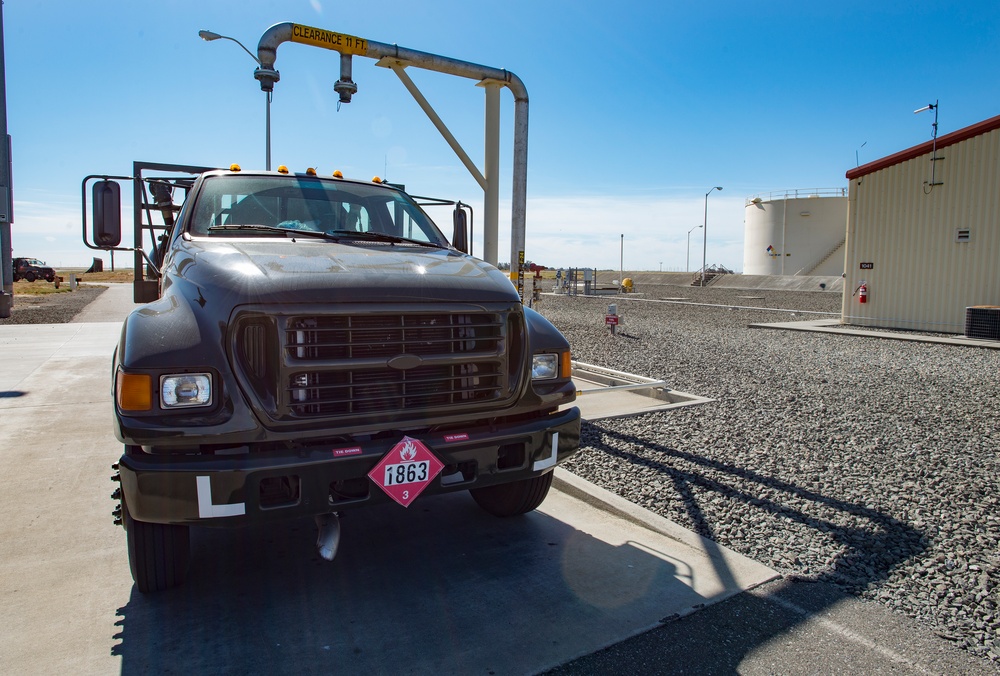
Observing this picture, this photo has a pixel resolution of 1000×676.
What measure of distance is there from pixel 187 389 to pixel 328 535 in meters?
1.01

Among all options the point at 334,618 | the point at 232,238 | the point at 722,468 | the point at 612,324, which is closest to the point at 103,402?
the point at 232,238

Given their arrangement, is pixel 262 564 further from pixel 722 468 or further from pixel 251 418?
pixel 722 468

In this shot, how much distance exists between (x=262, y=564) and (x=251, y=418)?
135cm

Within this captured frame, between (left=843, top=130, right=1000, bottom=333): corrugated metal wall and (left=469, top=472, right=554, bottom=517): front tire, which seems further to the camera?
(left=843, top=130, right=1000, bottom=333): corrugated metal wall

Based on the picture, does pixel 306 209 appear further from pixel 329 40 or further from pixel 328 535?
pixel 329 40

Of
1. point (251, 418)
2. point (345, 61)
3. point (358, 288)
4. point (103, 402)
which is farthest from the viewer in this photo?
point (345, 61)

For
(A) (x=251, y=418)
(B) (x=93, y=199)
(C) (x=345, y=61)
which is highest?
(C) (x=345, y=61)

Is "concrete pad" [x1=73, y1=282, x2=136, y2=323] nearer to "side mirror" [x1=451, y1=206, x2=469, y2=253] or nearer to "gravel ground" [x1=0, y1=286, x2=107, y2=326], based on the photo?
"gravel ground" [x1=0, y1=286, x2=107, y2=326]

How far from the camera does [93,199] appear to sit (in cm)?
465

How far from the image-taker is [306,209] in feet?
14.9

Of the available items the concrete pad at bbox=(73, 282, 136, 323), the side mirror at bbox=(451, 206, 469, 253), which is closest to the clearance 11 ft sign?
the side mirror at bbox=(451, 206, 469, 253)

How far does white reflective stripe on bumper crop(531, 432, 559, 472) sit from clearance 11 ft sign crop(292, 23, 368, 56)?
22.4ft

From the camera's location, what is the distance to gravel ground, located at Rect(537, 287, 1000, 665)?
11.8ft

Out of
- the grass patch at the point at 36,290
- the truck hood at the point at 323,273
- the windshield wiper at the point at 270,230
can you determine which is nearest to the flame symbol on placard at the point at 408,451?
the truck hood at the point at 323,273
